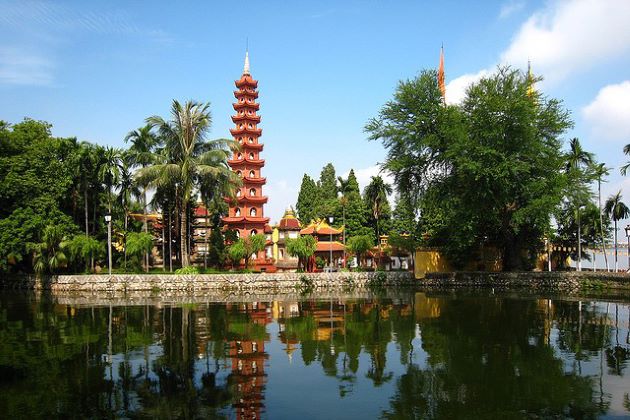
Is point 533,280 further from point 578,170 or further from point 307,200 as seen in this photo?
point 307,200

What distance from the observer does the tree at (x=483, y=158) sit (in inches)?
1430

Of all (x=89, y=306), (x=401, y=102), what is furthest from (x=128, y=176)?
(x=401, y=102)

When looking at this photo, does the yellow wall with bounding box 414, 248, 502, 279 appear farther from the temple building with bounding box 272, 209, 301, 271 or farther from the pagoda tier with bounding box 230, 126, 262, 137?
the pagoda tier with bounding box 230, 126, 262, 137

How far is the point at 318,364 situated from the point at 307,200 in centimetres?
6014

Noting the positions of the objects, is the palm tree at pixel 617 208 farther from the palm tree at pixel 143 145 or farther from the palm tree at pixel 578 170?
the palm tree at pixel 143 145

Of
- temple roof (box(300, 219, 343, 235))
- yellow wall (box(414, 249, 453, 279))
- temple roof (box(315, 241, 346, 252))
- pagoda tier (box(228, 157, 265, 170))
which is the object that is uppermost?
pagoda tier (box(228, 157, 265, 170))

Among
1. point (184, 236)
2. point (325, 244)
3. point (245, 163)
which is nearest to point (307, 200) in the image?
point (245, 163)

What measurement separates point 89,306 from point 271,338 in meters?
15.5

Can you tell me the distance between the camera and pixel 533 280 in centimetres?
3866

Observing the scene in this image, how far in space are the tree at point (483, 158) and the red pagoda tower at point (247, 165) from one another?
1838cm

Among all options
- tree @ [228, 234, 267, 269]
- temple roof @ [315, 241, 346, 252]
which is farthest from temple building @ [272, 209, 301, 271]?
tree @ [228, 234, 267, 269]

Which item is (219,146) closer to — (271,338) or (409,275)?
(409,275)

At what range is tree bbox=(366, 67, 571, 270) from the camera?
36.3m

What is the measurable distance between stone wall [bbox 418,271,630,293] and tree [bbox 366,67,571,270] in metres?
2.53
